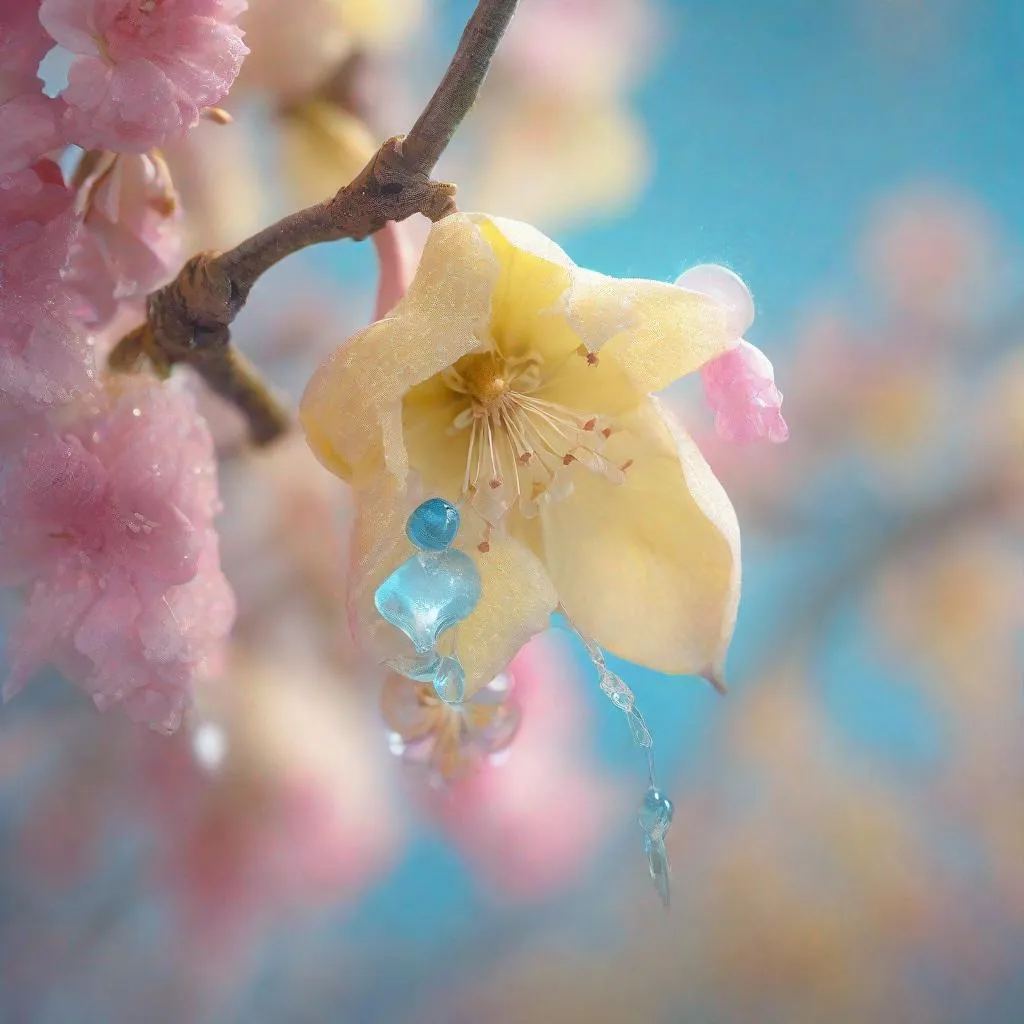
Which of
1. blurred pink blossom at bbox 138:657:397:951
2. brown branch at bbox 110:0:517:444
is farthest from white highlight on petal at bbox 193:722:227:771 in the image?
brown branch at bbox 110:0:517:444

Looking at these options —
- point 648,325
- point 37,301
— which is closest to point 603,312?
point 648,325

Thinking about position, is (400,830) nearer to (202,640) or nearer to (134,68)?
(202,640)

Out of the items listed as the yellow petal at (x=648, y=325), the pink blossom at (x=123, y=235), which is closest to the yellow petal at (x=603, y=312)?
the yellow petal at (x=648, y=325)

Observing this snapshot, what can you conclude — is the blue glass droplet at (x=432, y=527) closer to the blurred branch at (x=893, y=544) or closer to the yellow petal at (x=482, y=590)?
the yellow petal at (x=482, y=590)

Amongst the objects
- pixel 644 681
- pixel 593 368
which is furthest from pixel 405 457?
pixel 644 681

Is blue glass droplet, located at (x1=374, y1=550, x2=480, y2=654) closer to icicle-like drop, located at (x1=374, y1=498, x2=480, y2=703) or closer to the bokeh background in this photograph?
icicle-like drop, located at (x1=374, y1=498, x2=480, y2=703)

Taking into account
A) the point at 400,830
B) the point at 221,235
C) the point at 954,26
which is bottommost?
the point at 400,830

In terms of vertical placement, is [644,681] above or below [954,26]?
below
